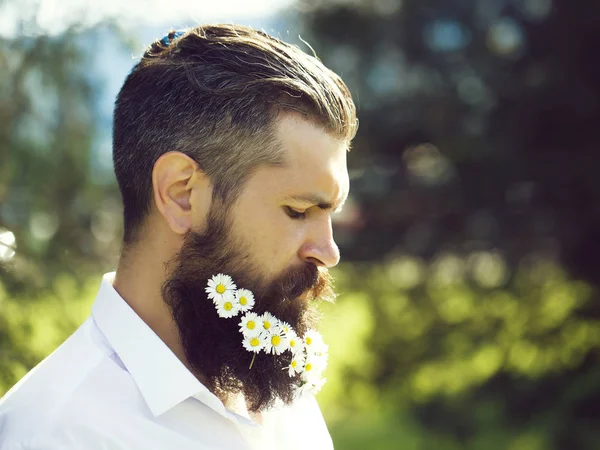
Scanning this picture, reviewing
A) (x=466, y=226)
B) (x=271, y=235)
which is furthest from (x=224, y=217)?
(x=466, y=226)

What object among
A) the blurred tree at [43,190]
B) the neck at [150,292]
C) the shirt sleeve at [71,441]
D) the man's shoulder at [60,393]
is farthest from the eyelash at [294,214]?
the blurred tree at [43,190]

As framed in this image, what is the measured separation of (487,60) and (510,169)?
107 centimetres

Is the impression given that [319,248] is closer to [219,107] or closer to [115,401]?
[219,107]

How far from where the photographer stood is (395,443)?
6059 mm

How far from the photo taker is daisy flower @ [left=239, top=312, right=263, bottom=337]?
77.9 inches

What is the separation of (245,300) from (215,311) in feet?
0.31

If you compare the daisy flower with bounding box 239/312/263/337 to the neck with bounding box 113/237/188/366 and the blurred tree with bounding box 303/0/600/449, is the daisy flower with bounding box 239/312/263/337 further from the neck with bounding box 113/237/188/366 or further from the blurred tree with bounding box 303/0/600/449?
the blurred tree with bounding box 303/0/600/449

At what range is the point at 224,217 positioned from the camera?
198 cm

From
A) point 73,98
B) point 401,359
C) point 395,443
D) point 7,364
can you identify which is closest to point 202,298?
point 7,364

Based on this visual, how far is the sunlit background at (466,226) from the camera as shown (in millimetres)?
6367

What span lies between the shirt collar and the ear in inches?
10.3

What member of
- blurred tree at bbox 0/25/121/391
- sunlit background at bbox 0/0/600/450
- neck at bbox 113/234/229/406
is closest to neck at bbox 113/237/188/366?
neck at bbox 113/234/229/406

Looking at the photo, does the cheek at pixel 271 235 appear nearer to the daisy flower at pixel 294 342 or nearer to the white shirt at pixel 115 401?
the daisy flower at pixel 294 342

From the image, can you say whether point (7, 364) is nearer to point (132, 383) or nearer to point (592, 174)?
point (132, 383)
